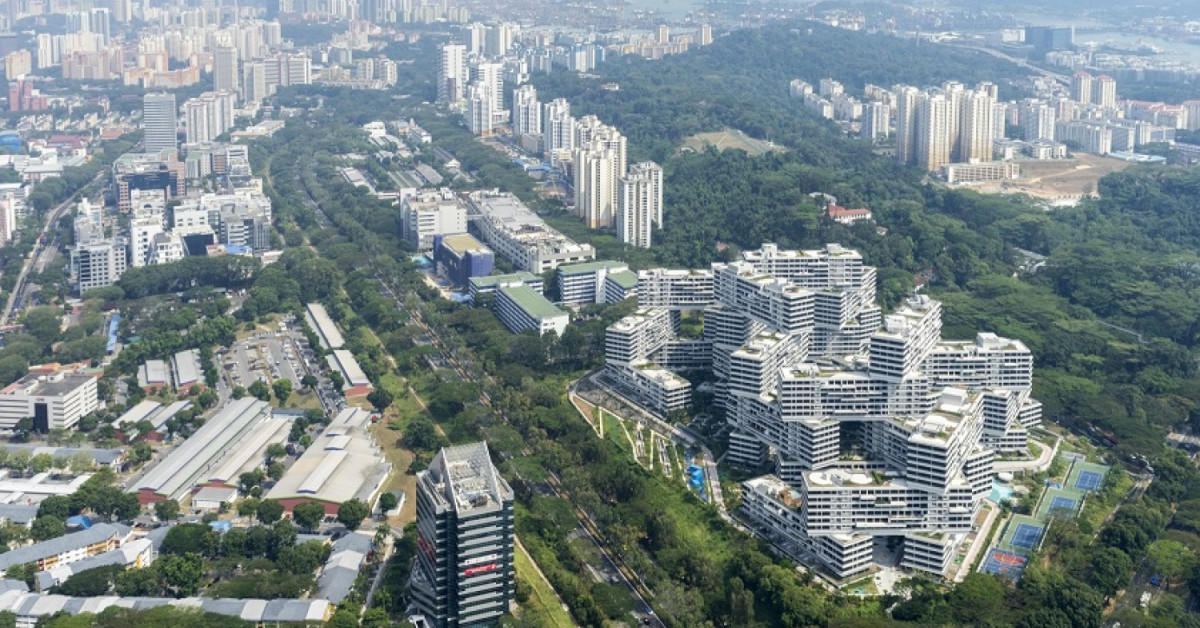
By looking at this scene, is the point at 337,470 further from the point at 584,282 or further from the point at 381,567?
the point at 584,282

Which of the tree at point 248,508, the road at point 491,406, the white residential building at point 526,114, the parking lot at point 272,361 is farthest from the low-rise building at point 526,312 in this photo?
the white residential building at point 526,114

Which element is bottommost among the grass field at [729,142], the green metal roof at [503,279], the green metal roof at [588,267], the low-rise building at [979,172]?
the green metal roof at [503,279]

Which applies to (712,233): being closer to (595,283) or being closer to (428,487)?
(595,283)

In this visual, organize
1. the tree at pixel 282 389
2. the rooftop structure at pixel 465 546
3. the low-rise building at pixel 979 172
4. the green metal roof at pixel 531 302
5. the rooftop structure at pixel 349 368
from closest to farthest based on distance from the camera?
the rooftop structure at pixel 465 546, the tree at pixel 282 389, the rooftop structure at pixel 349 368, the green metal roof at pixel 531 302, the low-rise building at pixel 979 172

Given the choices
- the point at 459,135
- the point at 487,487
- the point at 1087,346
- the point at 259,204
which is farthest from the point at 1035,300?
the point at 459,135

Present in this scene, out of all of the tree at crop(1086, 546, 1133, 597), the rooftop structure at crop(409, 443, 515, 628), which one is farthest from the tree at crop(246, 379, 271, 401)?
the tree at crop(1086, 546, 1133, 597)

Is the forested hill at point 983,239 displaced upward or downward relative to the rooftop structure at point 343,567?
upward

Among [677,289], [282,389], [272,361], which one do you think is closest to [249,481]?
[282,389]

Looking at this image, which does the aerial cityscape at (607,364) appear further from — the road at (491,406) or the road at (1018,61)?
the road at (1018,61)
